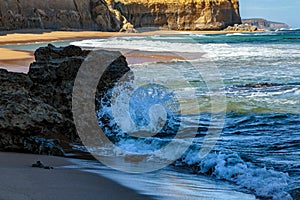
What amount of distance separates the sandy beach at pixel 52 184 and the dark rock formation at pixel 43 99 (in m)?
0.62

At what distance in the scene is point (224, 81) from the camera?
1160 centimetres

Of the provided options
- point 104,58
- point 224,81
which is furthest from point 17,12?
point 104,58

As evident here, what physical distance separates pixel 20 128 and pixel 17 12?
46070 millimetres

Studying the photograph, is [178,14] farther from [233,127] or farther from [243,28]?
[233,127]

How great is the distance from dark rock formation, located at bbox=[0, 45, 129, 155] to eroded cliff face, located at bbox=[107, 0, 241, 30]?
273 ft

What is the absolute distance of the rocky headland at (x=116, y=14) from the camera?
48944 mm

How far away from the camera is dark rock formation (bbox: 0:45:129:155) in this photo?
15.2 ft

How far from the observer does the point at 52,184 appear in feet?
10.6

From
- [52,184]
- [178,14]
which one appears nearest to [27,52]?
[52,184]

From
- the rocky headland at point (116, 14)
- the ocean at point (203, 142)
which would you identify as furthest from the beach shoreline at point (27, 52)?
the ocean at point (203, 142)

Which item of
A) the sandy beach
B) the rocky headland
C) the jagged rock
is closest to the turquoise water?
the sandy beach

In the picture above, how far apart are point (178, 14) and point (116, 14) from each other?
2631cm

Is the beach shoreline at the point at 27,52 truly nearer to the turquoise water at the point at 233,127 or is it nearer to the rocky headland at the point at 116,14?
the rocky headland at the point at 116,14

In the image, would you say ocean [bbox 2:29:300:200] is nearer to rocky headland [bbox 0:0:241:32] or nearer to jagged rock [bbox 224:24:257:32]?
rocky headland [bbox 0:0:241:32]
